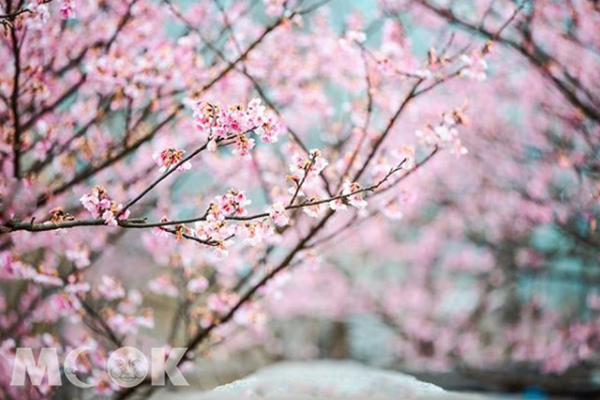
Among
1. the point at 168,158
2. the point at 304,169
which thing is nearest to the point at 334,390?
the point at 304,169

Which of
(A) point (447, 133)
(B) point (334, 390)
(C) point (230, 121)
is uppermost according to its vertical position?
(A) point (447, 133)

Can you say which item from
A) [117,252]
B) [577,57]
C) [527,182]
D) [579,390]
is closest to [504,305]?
[527,182]

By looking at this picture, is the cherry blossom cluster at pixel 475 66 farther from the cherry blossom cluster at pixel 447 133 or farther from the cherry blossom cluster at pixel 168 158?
the cherry blossom cluster at pixel 168 158

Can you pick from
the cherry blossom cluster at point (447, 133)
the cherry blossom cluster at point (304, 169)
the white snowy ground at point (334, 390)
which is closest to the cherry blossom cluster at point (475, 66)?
the cherry blossom cluster at point (447, 133)

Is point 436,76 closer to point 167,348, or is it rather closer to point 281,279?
point 281,279

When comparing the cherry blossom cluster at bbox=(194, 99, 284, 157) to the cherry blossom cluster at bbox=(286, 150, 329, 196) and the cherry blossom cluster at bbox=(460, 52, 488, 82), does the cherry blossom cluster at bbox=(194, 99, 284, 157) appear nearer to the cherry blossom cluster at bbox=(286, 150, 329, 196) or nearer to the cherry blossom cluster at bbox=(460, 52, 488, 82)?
the cherry blossom cluster at bbox=(286, 150, 329, 196)

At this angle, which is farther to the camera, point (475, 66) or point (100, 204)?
point (475, 66)

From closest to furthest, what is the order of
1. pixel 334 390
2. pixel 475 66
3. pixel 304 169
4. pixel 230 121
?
pixel 230 121, pixel 304 169, pixel 334 390, pixel 475 66

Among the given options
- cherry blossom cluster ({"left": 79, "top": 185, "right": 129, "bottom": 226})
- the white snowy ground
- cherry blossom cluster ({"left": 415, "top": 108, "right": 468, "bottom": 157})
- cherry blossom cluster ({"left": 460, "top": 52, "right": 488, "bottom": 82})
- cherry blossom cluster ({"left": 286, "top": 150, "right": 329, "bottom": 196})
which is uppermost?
cherry blossom cluster ({"left": 460, "top": 52, "right": 488, "bottom": 82})

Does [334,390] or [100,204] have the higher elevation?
[100,204]

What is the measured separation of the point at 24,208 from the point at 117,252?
9.01 m

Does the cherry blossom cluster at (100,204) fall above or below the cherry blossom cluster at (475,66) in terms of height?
below

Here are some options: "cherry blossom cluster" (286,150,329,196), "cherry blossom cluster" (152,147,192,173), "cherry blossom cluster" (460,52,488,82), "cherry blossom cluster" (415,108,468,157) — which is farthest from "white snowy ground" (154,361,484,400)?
"cherry blossom cluster" (460,52,488,82)

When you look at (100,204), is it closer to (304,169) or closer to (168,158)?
(168,158)
